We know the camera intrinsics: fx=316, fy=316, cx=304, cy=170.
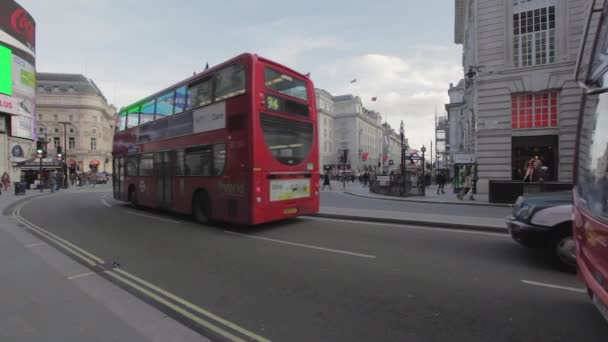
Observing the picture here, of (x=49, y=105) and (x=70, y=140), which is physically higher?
(x=49, y=105)

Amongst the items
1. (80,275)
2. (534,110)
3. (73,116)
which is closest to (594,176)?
(80,275)

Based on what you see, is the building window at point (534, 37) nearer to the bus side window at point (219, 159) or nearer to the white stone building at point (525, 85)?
the white stone building at point (525, 85)

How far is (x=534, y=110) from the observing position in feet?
64.3

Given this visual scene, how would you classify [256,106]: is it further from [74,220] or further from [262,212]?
[74,220]

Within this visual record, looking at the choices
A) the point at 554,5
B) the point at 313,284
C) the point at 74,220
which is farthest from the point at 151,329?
the point at 554,5

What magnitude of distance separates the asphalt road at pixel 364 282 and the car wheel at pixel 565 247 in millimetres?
282

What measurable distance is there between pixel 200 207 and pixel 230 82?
12.3ft

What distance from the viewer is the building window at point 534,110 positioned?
62.8 feet

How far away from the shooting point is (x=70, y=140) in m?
69.8

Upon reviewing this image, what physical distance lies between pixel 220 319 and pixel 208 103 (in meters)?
6.51

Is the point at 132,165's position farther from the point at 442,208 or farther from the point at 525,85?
the point at 525,85

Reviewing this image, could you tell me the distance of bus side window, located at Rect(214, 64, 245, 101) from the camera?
7707 mm

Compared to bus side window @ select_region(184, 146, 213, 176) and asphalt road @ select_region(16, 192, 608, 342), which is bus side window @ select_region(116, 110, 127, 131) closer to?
bus side window @ select_region(184, 146, 213, 176)

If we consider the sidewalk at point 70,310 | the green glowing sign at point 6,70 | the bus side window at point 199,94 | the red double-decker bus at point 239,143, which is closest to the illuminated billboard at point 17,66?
the green glowing sign at point 6,70
